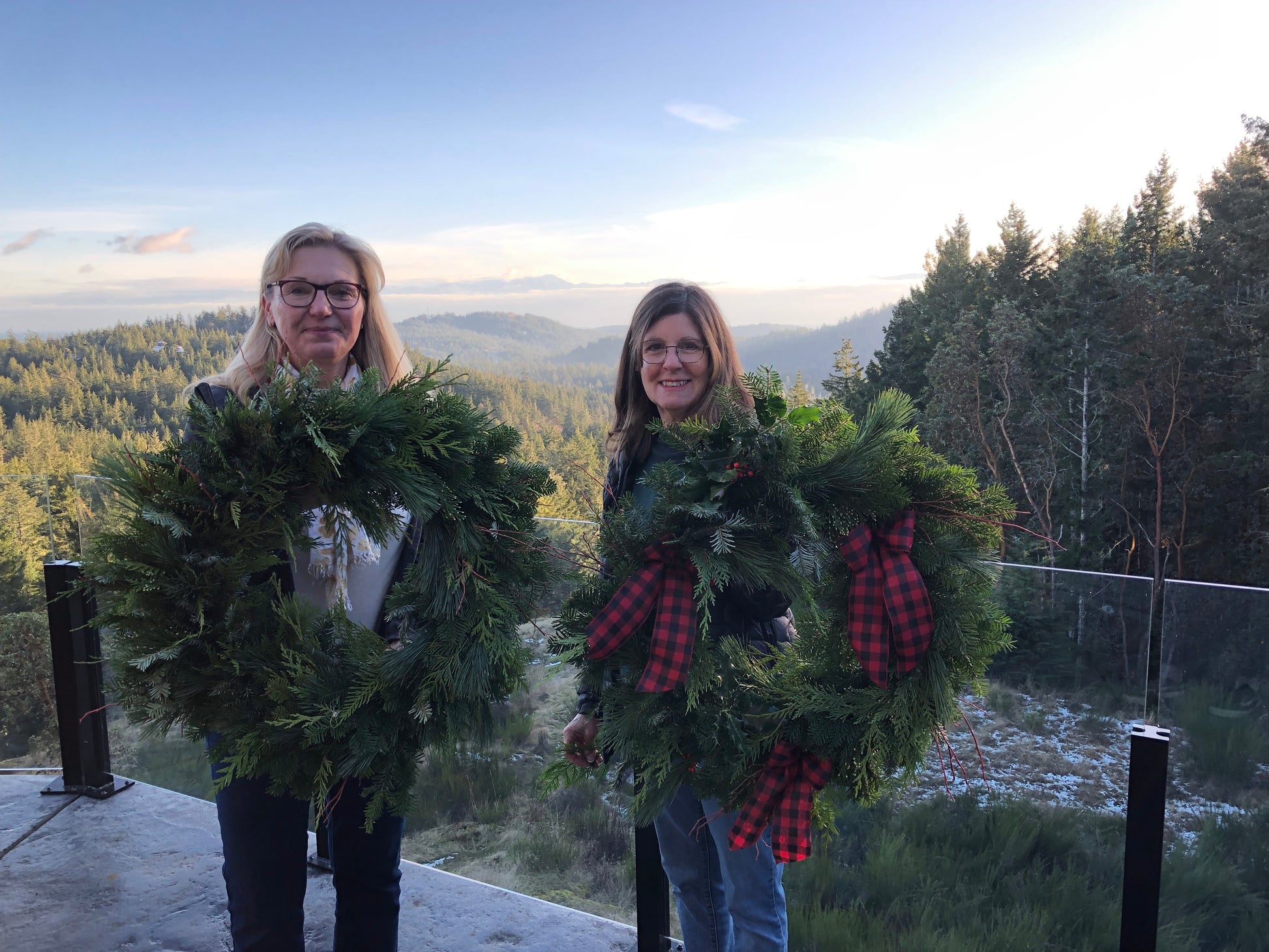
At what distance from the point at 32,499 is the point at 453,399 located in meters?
2.57

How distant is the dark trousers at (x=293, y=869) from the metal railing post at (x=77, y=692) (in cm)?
171

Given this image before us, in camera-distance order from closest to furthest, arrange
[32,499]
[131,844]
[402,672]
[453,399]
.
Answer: [402,672] → [453,399] → [131,844] → [32,499]

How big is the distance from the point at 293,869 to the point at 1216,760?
6.39 feet

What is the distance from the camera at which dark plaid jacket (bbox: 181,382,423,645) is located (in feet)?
5.32

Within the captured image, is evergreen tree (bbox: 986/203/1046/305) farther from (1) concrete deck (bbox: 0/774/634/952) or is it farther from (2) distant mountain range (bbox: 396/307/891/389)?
(1) concrete deck (bbox: 0/774/634/952)

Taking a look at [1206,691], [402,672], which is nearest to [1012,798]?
[1206,691]

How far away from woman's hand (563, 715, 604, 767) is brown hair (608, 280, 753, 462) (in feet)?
1.98

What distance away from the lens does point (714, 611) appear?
1.64 meters

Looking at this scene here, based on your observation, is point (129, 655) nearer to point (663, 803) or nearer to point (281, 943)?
point (281, 943)

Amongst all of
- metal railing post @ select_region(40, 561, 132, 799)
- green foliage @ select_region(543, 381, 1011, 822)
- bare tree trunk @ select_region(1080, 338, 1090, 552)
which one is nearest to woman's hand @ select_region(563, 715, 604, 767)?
green foliage @ select_region(543, 381, 1011, 822)

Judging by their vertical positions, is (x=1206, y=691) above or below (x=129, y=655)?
below

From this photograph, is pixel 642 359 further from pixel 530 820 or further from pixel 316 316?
pixel 530 820

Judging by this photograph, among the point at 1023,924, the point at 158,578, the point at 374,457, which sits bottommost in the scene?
the point at 1023,924

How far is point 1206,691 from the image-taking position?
170 centimetres
